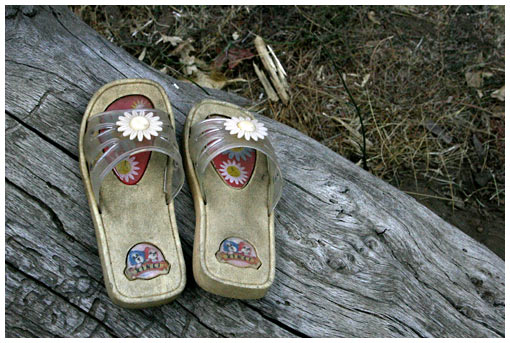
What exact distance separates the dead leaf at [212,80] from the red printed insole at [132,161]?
1.00m

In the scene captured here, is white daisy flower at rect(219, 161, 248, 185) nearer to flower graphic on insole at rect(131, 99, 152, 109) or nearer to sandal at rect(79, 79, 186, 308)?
sandal at rect(79, 79, 186, 308)

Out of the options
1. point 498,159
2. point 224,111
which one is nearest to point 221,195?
point 224,111

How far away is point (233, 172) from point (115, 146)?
18.6 inches

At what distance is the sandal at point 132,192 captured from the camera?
5.32ft

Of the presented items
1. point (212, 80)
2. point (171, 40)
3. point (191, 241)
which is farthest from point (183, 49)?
point (191, 241)

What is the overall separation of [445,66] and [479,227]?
1027 mm

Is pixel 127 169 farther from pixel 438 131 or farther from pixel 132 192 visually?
pixel 438 131

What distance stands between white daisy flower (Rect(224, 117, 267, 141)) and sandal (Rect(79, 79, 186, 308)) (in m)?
0.22

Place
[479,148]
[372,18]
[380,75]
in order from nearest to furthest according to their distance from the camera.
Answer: [479,148], [380,75], [372,18]

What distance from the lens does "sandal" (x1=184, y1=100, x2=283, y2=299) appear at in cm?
167

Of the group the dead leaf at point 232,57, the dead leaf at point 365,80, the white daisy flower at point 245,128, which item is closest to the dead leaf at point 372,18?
the dead leaf at point 365,80

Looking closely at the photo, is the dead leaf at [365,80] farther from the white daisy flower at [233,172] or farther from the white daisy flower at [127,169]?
the white daisy flower at [127,169]

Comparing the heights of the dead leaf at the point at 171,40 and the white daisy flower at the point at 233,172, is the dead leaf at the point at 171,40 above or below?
above

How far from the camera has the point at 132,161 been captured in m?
Answer: 1.85
